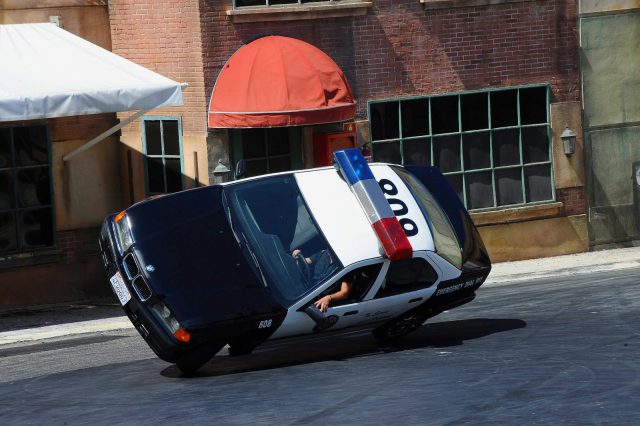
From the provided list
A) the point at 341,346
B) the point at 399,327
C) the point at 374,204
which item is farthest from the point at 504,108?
the point at 374,204

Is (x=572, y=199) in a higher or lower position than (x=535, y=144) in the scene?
lower

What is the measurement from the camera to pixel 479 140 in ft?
71.6

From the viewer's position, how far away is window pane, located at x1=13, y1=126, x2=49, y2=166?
19.5 m

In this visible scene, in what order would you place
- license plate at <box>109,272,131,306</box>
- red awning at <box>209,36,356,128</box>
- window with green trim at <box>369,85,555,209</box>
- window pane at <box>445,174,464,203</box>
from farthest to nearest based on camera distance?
window pane at <box>445,174,464,203</box> → window with green trim at <box>369,85,555,209</box> → red awning at <box>209,36,356,128</box> → license plate at <box>109,272,131,306</box>

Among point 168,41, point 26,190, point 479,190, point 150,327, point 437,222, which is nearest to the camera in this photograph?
point 150,327

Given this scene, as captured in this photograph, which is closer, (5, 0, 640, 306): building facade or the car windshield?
the car windshield

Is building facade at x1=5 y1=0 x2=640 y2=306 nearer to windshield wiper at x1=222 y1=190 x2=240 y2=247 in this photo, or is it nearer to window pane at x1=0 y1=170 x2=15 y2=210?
window pane at x1=0 y1=170 x2=15 y2=210

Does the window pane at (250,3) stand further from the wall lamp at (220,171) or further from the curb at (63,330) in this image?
the curb at (63,330)

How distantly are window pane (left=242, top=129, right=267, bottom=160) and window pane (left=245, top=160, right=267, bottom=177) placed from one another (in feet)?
0.31

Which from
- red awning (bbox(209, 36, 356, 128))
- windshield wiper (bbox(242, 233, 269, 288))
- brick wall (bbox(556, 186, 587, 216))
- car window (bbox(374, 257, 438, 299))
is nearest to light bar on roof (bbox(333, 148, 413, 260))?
car window (bbox(374, 257, 438, 299))

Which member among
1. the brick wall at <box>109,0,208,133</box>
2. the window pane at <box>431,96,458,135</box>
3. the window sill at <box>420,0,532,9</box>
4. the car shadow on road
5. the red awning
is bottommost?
the car shadow on road

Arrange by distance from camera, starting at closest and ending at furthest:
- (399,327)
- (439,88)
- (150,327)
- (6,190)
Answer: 1. (150,327)
2. (399,327)
3. (6,190)
4. (439,88)

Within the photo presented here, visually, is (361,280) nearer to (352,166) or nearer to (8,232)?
(352,166)

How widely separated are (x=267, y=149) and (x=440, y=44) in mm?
3226
